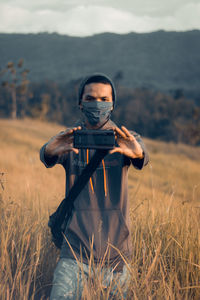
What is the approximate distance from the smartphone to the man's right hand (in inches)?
4.6

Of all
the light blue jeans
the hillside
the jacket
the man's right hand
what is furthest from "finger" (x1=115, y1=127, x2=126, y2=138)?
the hillside

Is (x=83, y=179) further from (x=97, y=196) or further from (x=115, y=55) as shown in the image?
(x=115, y=55)

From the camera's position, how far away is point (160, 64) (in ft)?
466

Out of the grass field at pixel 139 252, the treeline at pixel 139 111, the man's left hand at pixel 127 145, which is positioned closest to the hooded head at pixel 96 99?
the man's left hand at pixel 127 145

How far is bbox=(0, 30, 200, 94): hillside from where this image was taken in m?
126

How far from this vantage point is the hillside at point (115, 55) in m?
126

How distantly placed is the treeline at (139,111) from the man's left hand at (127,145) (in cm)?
4245

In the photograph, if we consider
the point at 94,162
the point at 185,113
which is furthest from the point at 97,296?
the point at 185,113

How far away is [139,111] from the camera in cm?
6066

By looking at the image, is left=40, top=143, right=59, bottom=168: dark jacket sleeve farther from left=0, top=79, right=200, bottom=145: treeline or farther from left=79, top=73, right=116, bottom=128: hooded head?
left=0, top=79, right=200, bottom=145: treeline

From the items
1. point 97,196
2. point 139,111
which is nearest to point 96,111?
point 97,196

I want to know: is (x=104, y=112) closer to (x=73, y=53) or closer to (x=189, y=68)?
(x=189, y=68)

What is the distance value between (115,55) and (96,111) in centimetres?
15547

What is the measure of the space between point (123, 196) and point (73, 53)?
16151 centimetres
